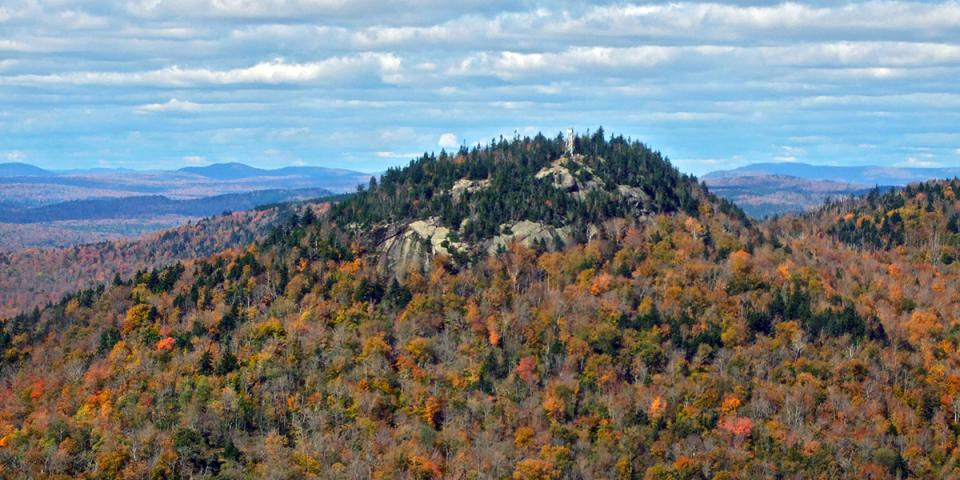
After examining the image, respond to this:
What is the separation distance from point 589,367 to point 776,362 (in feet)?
95.0

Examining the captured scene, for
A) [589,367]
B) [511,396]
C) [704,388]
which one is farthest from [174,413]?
[704,388]

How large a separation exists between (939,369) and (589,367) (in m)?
54.7

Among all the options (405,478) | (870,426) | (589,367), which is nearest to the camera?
(405,478)

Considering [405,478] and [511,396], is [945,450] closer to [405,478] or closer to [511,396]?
[511,396]

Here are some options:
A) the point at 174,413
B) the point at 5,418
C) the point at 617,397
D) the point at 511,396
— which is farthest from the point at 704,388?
Result: the point at 5,418

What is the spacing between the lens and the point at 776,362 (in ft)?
626

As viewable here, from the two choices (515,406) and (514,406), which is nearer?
(514,406)

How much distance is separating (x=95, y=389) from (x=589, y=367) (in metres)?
76.7

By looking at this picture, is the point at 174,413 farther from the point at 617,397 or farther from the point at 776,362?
the point at 776,362

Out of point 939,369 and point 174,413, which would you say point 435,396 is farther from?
point 939,369

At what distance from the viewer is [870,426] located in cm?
17638

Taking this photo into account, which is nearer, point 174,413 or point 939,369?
point 174,413

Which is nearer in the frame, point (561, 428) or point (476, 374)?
point (561, 428)

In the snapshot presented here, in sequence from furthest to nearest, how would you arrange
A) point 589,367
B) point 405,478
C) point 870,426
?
point 589,367 → point 870,426 → point 405,478
